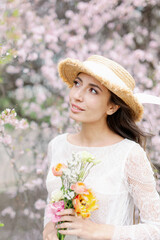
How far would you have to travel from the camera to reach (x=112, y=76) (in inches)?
60.0

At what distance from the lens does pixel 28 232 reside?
11.9ft

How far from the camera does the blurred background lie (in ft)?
11.1

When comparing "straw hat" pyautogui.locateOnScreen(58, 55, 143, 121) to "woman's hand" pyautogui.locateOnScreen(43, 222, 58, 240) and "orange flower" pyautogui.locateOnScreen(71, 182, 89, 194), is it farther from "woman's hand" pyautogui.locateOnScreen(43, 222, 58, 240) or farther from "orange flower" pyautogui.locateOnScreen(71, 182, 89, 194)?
"woman's hand" pyautogui.locateOnScreen(43, 222, 58, 240)

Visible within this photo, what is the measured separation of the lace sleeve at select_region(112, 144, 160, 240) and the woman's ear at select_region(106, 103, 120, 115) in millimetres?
274

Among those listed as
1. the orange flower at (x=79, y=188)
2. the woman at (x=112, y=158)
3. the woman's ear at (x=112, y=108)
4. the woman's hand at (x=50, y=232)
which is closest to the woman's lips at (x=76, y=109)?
the woman at (x=112, y=158)

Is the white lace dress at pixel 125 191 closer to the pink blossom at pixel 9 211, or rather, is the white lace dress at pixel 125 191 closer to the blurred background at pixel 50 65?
the blurred background at pixel 50 65

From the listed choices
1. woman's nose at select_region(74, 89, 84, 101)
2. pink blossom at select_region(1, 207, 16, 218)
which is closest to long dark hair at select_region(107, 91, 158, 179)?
woman's nose at select_region(74, 89, 84, 101)

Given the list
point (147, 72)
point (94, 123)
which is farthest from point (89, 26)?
point (94, 123)

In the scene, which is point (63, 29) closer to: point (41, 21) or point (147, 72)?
point (41, 21)

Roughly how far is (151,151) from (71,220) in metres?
2.05

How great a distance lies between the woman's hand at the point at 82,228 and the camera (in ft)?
4.58

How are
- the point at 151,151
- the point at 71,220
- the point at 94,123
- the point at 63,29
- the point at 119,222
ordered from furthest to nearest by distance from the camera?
the point at 63,29, the point at 151,151, the point at 94,123, the point at 119,222, the point at 71,220

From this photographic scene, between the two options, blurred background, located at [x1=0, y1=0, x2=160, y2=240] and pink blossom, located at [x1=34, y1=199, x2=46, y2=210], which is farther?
pink blossom, located at [x1=34, y1=199, x2=46, y2=210]

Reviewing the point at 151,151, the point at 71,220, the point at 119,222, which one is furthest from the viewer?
the point at 151,151
